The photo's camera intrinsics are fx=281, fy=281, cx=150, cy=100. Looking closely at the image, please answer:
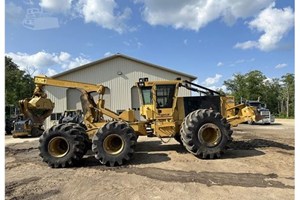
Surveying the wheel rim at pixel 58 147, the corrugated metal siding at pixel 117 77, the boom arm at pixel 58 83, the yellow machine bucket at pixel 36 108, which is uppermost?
the corrugated metal siding at pixel 117 77

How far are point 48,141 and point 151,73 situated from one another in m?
16.8


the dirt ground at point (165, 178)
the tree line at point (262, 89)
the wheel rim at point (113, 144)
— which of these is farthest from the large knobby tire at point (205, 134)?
the tree line at point (262, 89)

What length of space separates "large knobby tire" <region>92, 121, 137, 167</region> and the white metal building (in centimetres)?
1550

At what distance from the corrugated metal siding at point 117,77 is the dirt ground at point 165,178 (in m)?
14.5

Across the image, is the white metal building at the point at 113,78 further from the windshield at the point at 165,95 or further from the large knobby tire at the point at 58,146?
the large knobby tire at the point at 58,146

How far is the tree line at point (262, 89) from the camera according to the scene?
56.2m

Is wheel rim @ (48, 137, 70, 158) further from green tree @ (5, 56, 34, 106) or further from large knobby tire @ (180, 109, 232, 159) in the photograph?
green tree @ (5, 56, 34, 106)

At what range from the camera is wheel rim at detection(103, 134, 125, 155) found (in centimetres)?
847

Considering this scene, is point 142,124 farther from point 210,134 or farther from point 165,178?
point 165,178

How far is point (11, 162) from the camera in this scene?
983cm

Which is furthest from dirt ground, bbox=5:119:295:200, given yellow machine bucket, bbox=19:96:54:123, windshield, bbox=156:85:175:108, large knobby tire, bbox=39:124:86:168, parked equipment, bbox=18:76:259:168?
windshield, bbox=156:85:175:108

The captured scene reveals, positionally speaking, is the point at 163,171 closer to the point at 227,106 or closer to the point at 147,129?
the point at 147,129

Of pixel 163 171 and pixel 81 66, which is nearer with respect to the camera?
pixel 163 171

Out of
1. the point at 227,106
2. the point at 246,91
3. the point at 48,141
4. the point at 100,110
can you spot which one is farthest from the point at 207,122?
the point at 246,91
